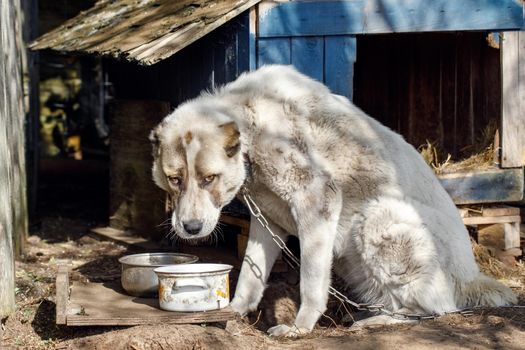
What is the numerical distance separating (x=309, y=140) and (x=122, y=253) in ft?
10.5

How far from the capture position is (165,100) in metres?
8.58

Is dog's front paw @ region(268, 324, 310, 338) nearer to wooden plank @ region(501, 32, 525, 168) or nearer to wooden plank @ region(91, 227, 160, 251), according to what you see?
wooden plank @ region(91, 227, 160, 251)

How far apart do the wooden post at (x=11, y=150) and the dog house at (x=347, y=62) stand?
0.41 metres

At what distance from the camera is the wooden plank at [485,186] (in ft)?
25.0

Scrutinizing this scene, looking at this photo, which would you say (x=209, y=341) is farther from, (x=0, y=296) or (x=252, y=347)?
(x=0, y=296)

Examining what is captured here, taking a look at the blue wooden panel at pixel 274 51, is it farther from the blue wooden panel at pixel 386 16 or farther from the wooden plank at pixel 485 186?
the wooden plank at pixel 485 186

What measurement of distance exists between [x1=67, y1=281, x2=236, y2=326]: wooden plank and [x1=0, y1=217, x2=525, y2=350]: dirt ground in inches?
2.7

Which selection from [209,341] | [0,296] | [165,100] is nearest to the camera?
[209,341]

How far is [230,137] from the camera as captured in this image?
584 centimetres

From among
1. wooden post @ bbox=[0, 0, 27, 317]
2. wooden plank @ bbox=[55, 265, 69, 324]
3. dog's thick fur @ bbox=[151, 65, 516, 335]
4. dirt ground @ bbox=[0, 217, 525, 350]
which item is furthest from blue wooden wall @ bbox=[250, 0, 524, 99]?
wooden plank @ bbox=[55, 265, 69, 324]

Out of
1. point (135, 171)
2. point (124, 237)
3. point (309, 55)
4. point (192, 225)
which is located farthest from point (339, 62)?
point (124, 237)

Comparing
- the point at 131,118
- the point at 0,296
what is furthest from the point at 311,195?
the point at 131,118

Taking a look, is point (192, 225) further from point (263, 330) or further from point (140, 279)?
point (263, 330)

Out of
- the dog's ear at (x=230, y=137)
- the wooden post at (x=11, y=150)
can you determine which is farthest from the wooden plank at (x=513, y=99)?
the wooden post at (x=11, y=150)
